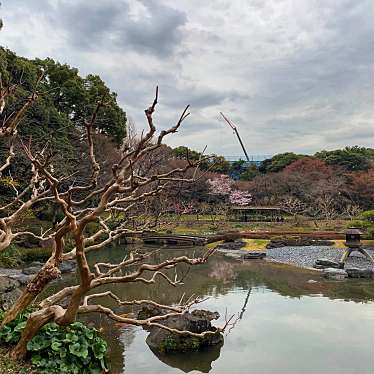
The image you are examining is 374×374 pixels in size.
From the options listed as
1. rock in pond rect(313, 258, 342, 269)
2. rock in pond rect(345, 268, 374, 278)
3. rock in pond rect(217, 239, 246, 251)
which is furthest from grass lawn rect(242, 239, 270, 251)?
rock in pond rect(345, 268, 374, 278)

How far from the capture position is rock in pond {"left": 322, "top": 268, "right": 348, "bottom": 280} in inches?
625

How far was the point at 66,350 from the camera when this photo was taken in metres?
5.04

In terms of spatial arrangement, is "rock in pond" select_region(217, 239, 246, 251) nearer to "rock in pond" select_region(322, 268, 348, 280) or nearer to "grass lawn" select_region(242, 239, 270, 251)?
"grass lawn" select_region(242, 239, 270, 251)

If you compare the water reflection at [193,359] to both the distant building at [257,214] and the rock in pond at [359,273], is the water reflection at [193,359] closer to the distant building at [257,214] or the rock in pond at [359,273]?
the rock in pond at [359,273]

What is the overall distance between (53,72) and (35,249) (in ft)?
41.4

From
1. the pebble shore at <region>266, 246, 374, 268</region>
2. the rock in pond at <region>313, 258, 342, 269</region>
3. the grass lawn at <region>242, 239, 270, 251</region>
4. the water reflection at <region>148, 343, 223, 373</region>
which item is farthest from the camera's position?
the grass lawn at <region>242, 239, 270, 251</region>

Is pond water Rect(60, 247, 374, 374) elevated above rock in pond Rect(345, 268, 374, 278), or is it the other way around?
rock in pond Rect(345, 268, 374, 278)

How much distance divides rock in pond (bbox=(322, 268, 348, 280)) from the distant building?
16.4 meters

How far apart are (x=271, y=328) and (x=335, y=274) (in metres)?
7.36

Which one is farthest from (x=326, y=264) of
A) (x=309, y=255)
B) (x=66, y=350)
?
(x=66, y=350)

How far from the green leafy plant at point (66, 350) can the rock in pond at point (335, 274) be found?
12.5 metres

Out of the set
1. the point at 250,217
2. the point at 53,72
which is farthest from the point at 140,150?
the point at 250,217

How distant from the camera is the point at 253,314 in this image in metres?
11.0

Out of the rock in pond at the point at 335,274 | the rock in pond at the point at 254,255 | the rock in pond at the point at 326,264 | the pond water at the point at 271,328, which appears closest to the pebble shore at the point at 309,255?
the rock in pond at the point at 254,255
